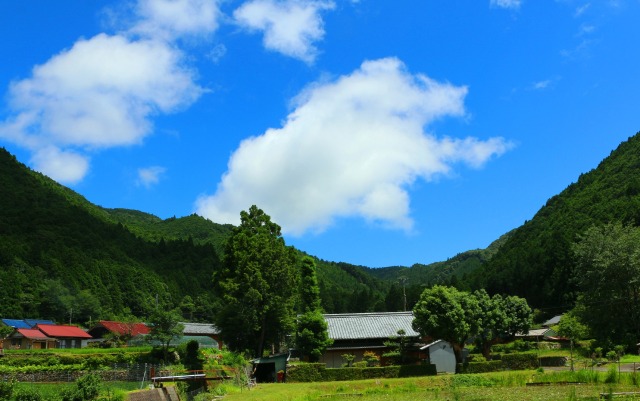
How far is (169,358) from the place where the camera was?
123 feet

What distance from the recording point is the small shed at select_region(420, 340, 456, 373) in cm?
3769

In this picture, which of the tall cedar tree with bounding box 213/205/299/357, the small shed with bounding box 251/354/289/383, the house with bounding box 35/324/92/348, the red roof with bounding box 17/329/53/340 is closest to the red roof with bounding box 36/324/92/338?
the house with bounding box 35/324/92/348

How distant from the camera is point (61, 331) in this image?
6512 centimetres

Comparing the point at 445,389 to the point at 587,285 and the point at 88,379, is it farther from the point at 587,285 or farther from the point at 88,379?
the point at 587,285

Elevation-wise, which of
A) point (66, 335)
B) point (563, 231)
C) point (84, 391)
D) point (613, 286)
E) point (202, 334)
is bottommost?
point (84, 391)

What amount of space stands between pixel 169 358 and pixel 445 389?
19.9 meters

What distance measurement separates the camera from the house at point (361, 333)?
141 ft

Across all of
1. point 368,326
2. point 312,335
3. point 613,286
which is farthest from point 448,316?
point 613,286

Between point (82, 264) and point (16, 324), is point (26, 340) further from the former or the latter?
point (82, 264)

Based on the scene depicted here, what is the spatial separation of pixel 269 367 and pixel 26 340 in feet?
122

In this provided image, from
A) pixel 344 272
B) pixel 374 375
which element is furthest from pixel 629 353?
pixel 344 272

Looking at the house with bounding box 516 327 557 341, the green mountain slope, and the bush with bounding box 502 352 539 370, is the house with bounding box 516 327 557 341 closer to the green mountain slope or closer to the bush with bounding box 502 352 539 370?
the bush with bounding box 502 352 539 370

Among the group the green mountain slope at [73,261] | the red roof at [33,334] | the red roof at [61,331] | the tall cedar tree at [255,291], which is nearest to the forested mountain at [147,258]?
the green mountain slope at [73,261]

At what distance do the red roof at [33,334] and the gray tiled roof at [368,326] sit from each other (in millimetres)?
33402
